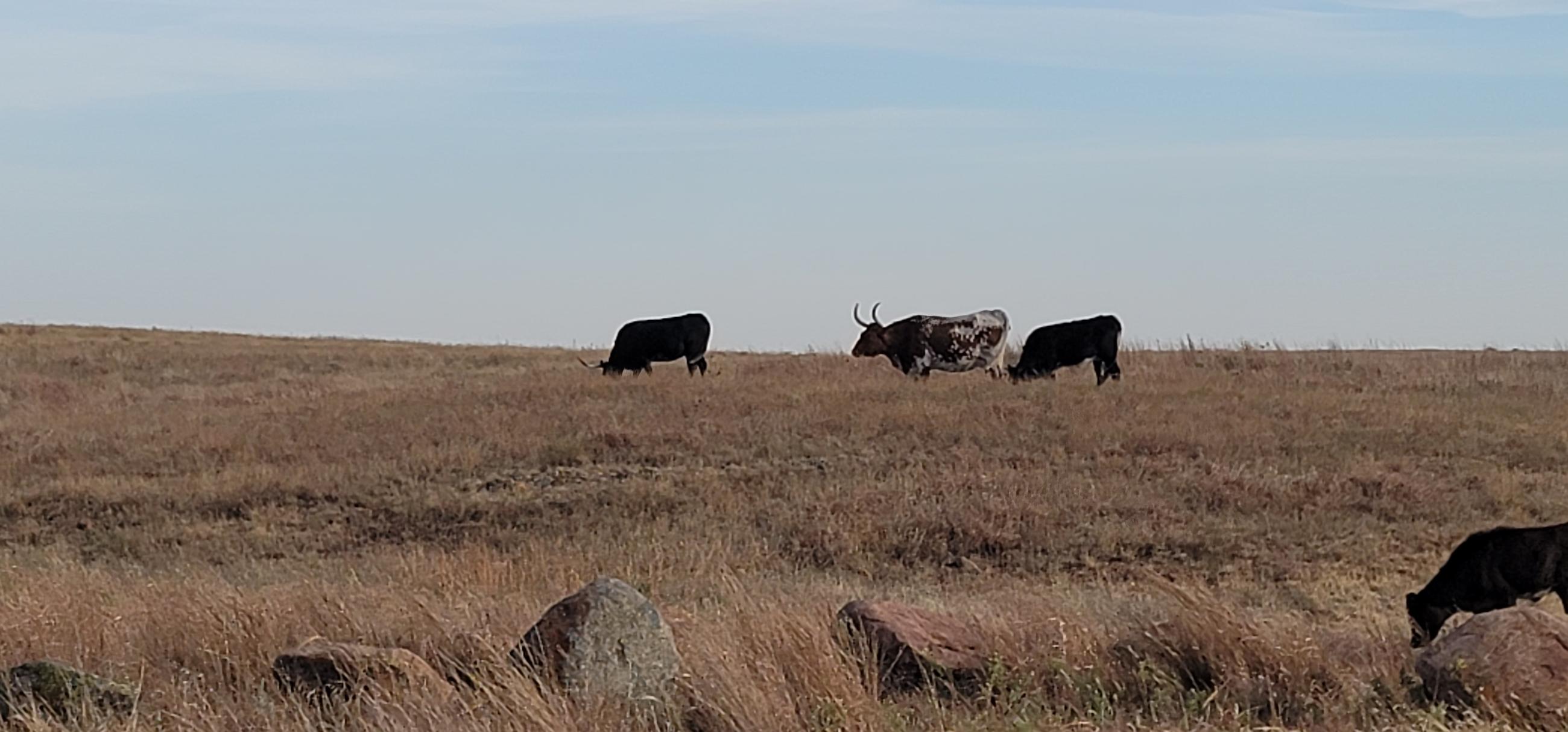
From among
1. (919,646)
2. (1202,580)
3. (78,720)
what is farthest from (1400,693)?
(1202,580)

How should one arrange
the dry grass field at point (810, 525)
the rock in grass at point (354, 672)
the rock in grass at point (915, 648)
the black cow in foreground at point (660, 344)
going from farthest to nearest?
the black cow in foreground at point (660, 344) < the rock in grass at point (915, 648) < the dry grass field at point (810, 525) < the rock in grass at point (354, 672)

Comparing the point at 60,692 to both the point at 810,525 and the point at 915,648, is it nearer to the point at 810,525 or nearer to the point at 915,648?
the point at 915,648

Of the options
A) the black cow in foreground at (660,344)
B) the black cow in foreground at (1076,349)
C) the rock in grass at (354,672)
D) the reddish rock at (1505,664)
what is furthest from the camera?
the black cow in foreground at (660,344)

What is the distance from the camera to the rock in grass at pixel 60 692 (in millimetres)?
6363

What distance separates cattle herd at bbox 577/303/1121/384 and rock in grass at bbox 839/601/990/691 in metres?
15.6

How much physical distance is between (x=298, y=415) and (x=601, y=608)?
16.4 meters

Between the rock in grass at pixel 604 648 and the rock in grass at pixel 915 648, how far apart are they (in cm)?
94

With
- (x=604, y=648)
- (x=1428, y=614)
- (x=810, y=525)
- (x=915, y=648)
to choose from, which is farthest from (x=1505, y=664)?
(x=810, y=525)

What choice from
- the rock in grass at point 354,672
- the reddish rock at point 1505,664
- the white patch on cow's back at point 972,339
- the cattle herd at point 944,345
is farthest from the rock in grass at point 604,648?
the white patch on cow's back at point 972,339

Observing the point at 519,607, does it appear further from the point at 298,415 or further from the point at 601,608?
the point at 298,415

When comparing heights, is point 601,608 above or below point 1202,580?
above

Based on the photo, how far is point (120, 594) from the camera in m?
9.69

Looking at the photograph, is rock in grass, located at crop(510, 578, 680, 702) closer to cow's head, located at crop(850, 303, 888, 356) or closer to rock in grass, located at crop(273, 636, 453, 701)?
rock in grass, located at crop(273, 636, 453, 701)

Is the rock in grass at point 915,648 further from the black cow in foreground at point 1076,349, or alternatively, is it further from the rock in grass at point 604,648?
the black cow in foreground at point 1076,349
